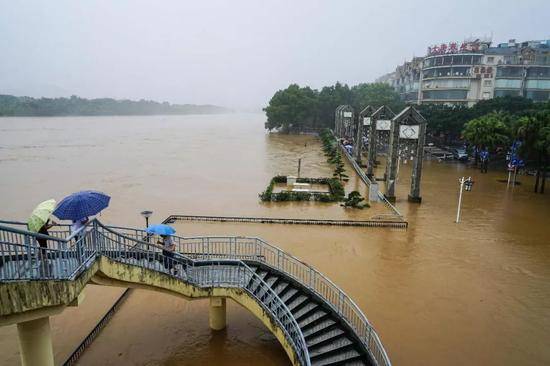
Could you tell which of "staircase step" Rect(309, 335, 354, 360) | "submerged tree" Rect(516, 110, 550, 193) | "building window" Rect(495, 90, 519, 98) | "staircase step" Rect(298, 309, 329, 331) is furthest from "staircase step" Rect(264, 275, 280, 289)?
"building window" Rect(495, 90, 519, 98)

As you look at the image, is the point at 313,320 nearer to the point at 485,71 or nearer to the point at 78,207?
Result: the point at 78,207

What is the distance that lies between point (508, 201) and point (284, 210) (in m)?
16.9

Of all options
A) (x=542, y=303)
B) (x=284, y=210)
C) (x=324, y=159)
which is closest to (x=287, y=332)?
(x=542, y=303)

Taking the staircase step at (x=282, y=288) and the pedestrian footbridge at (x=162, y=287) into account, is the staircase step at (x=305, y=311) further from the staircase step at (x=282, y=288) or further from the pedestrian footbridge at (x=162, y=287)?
the staircase step at (x=282, y=288)

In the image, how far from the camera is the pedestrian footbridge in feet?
21.7

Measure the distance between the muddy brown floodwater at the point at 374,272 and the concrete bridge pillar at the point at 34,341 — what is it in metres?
2.34

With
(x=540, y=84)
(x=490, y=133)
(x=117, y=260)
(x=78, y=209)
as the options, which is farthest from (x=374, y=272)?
(x=540, y=84)

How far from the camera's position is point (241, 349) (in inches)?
426

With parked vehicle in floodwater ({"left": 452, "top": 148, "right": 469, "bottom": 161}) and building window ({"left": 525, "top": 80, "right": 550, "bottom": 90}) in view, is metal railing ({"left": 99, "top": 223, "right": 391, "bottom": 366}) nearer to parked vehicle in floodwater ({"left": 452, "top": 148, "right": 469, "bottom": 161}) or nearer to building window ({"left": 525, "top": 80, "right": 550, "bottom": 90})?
parked vehicle in floodwater ({"left": 452, "top": 148, "right": 469, "bottom": 161})

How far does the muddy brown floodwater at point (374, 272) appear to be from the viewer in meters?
10.9

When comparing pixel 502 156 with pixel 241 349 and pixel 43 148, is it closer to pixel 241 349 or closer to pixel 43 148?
pixel 241 349

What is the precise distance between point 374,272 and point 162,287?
30.5 ft

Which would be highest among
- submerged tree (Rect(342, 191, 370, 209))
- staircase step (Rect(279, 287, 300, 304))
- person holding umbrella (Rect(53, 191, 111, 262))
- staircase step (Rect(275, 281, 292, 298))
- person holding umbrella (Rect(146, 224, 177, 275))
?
person holding umbrella (Rect(53, 191, 111, 262))

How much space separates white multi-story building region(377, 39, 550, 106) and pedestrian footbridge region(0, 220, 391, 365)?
75.6m
